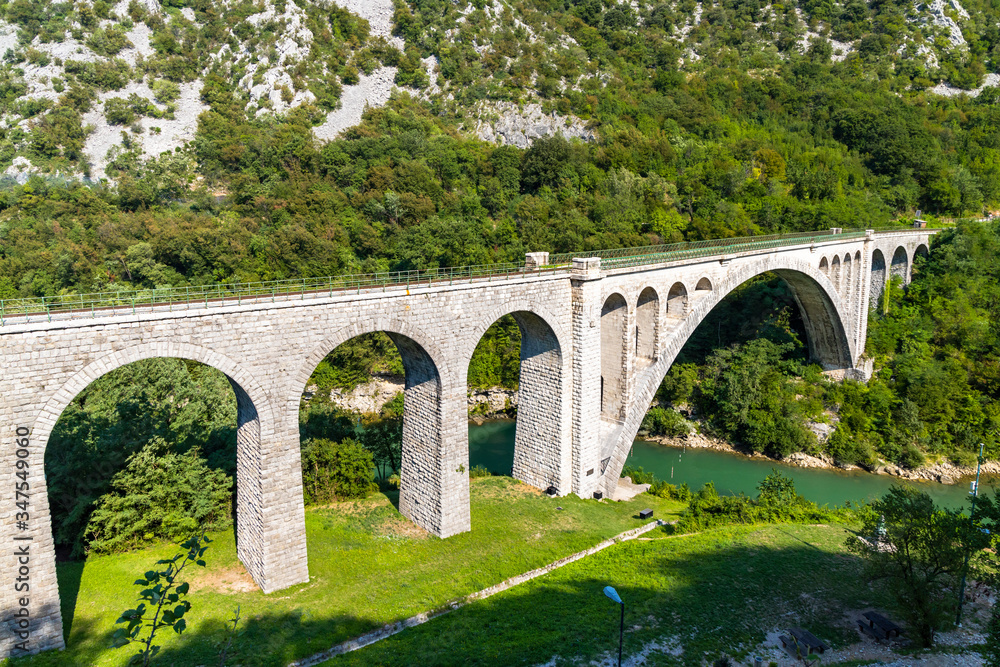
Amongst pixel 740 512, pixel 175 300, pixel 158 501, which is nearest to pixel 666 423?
pixel 740 512

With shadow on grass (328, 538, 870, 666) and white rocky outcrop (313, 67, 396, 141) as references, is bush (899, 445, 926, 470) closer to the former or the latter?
shadow on grass (328, 538, 870, 666)

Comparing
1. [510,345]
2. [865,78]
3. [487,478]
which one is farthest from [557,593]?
[865,78]

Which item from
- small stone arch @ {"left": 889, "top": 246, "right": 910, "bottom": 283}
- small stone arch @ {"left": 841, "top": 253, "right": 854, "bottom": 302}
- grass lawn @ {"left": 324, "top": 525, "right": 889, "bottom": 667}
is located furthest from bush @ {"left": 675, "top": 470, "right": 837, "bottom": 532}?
small stone arch @ {"left": 889, "top": 246, "right": 910, "bottom": 283}

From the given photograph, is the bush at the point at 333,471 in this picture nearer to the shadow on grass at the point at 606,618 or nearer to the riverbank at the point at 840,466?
the shadow on grass at the point at 606,618

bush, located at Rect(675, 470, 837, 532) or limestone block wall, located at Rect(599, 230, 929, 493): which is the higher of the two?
limestone block wall, located at Rect(599, 230, 929, 493)

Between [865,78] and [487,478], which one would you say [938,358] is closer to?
[487,478]

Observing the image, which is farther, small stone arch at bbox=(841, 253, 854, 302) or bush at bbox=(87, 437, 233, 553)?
small stone arch at bbox=(841, 253, 854, 302)

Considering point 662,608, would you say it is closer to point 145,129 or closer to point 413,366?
point 413,366
